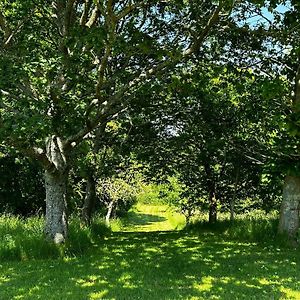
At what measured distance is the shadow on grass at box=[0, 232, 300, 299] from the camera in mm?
5559

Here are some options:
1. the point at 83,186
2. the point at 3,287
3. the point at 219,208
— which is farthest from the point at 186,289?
the point at 83,186

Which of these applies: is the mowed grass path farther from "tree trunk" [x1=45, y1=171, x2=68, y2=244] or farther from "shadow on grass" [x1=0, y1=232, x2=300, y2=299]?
"tree trunk" [x1=45, y1=171, x2=68, y2=244]

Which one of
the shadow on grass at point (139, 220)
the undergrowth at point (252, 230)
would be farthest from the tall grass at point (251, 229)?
the shadow on grass at point (139, 220)

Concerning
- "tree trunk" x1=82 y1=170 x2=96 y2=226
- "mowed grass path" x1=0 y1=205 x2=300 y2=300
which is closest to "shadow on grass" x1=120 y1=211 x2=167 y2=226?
"tree trunk" x1=82 y1=170 x2=96 y2=226

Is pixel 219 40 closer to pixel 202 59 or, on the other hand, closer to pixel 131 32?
pixel 202 59

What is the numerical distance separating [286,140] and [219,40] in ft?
10.5

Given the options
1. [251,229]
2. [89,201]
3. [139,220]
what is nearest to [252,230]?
[251,229]

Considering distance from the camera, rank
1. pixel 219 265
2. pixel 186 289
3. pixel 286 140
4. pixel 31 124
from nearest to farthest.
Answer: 1. pixel 186 289
2. pixel 31 124
3. pixel 219 265
4. pixel 286 140

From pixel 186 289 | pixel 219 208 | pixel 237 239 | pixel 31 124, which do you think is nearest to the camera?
pixel 186 289

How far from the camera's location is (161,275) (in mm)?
6625

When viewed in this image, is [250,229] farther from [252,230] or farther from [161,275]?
[161,275]

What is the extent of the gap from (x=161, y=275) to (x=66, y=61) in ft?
14.0

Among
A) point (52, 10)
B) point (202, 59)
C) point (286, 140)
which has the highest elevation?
point (52, 10)

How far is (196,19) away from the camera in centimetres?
879
